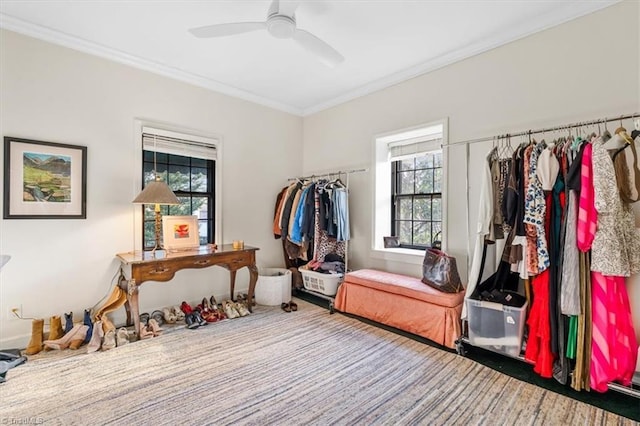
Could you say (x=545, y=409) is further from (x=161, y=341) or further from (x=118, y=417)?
(x=161, y=341)

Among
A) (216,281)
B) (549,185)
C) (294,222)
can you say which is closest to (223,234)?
(216,281)

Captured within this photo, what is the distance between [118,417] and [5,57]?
2.95 m

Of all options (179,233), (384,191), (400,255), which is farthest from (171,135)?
(400,255)

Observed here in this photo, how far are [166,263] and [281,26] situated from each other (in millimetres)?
2260

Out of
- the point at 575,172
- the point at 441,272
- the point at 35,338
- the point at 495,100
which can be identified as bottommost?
the point at 35,338

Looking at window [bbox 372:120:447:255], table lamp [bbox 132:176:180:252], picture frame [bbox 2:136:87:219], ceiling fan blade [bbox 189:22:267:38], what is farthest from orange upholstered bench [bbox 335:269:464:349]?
picture frame [bbox 2:136:87:219]

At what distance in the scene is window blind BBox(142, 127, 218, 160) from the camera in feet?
10.8

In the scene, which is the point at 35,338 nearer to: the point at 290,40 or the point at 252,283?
the point at 252,283

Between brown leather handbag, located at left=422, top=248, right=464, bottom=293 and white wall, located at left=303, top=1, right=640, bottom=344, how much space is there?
31cm

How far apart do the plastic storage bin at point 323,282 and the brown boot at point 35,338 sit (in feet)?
8.31

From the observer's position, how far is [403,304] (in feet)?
9.50

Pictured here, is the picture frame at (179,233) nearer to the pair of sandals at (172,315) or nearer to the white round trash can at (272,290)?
the pair of sandals at (172,315)

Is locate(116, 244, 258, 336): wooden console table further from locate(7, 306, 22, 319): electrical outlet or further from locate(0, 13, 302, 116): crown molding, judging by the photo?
locate(0, 13, 302, 116): crown molding

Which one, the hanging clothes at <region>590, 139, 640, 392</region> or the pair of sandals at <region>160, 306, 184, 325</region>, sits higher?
the hanging clothes at <region>590, 139, 640, 392</region>
